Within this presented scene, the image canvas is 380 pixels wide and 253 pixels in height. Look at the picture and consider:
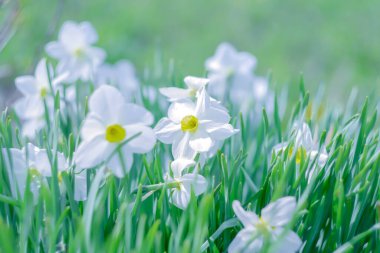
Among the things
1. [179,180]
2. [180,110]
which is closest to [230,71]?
[180,110]

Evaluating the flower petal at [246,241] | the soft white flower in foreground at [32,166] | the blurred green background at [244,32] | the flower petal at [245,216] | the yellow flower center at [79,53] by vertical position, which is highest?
the yellow flower center at [79,53]

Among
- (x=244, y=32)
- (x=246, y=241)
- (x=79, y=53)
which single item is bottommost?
(x=244, y=32)

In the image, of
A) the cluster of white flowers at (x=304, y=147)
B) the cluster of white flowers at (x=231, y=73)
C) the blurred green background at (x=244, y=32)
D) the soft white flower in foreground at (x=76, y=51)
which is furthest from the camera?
the blurred green background at (x=244, y=32)

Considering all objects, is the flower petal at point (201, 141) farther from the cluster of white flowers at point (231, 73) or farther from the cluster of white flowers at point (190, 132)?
the cluster of white flowers at point (231, 73)

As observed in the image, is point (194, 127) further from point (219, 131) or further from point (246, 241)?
point (246, 241)

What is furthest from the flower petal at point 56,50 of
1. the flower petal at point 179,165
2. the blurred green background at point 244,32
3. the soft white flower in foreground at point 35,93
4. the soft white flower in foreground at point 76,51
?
the blurred green background at point 244,32

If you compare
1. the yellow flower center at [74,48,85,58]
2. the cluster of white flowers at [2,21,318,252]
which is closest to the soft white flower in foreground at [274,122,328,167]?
the cluster of white flowers at [2,21,318,252]

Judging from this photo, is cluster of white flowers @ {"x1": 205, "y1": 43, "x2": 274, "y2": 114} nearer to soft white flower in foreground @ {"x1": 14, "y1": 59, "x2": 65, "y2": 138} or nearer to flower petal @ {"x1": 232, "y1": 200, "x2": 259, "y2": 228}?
soft white flower in foreground @ {"x1": 14, "y1": 59, "x2": 65, "y2": 138}
